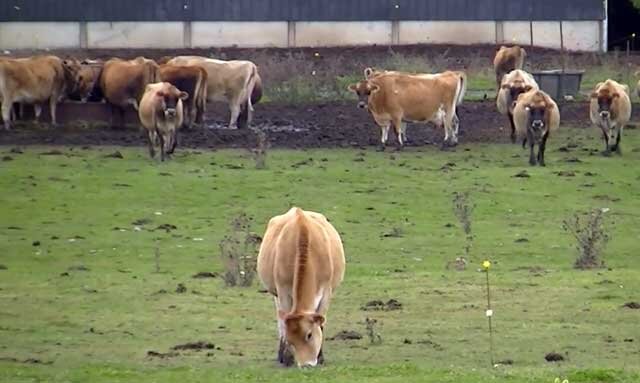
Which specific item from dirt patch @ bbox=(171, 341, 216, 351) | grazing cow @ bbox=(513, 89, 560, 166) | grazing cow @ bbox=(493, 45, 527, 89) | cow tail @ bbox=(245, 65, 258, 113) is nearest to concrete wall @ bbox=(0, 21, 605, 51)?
grazing cow @ bbox=(493, 45, 527, 89)

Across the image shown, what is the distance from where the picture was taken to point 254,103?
35000 millimetres

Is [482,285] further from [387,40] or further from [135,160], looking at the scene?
[387,40]

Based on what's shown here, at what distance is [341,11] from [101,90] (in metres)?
18.8

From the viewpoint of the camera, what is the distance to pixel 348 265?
18.0 meters

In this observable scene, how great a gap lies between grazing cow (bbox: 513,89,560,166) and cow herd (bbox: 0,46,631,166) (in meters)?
0.02

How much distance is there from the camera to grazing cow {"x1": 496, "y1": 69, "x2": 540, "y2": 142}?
1204 inches

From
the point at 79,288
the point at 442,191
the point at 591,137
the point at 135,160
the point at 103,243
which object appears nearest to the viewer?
the point at 79,288

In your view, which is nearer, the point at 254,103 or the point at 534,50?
the point at 254,103

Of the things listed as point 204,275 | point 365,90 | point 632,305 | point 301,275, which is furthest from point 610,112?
point 301,275

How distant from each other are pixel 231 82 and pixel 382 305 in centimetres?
1890

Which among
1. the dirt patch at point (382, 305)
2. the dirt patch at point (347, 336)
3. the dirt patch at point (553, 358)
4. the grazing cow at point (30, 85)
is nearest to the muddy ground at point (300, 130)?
the grazing cow at point (30, 85)

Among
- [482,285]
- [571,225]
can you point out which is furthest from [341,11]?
[482,285]

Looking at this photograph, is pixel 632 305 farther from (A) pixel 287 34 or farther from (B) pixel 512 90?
(A) pixel 287 34

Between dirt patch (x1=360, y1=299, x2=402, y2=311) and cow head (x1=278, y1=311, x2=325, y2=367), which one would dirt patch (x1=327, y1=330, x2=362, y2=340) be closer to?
dirt patch (x1=360, y1=299, x2=402, y2=311)
